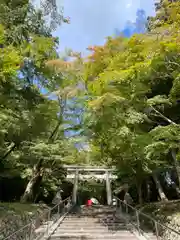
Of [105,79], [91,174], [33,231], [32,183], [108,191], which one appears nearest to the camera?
[105,79]

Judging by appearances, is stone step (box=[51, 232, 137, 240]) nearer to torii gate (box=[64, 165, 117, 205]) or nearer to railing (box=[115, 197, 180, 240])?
railing (box=[115, 197, 180, 240])

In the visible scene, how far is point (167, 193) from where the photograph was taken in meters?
15.2

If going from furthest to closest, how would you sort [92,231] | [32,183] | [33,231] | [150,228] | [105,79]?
1. [32,183]
2. [150,228]
3. [92,231]
4. [33,231]
5. [105,79]

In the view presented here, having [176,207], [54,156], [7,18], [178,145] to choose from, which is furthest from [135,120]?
[54,156]

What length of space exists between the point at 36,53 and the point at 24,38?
3.78 ft

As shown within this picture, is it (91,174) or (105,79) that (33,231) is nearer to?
(105,79)

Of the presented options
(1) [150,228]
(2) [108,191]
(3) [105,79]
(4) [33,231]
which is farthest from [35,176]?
(3) [105,79]

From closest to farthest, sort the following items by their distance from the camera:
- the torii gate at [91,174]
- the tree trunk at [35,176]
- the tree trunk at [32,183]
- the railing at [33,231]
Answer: the railing at [33,231]
the tree trunk at [32,183]
the tree trunk at [35,176]
the torii gate at [91,174]

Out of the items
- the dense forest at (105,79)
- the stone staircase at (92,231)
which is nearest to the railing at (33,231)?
the stone staircase at (92,231)

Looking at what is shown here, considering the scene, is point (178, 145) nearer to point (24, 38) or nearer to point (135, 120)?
point (135, 120)

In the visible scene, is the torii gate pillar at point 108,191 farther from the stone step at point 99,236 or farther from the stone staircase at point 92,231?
the stone step at point 99,236

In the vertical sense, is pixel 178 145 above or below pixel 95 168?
below

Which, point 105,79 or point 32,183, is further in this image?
point 32,183

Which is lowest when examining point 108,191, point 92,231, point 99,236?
point 99,236
